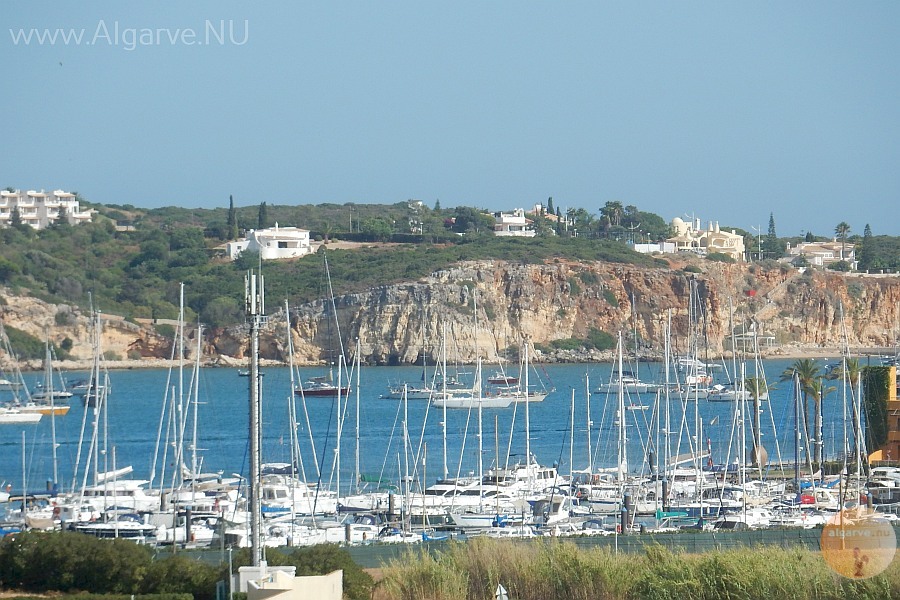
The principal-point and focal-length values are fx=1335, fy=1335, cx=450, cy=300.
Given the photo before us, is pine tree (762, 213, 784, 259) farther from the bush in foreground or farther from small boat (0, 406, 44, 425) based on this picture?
the bush in foreground

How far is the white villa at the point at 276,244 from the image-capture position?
123m

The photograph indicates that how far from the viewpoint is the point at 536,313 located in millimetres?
109375

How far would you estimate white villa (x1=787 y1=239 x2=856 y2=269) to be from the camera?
141512mm

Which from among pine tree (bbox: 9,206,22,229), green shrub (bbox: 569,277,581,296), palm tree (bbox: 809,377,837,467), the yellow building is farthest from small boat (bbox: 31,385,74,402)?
pine tree (bbox: 9,206,22,229)

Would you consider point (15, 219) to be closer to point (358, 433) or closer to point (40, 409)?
point (40, 409)

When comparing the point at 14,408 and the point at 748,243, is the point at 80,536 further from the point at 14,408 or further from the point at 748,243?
the point at 748,243

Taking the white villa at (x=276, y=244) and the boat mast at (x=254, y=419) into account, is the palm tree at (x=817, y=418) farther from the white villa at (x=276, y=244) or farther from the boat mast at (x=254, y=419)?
the white villa at (x=276, y=244)

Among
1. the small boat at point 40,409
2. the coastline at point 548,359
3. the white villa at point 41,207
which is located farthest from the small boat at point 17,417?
the white villa at point 41,207

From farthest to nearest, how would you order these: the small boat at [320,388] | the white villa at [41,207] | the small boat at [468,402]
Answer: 1. the white villa at [41,207]
2. the small boat at [320,388]
3. the small boat at [468,402]


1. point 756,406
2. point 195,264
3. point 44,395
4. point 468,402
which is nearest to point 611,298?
point 195,264

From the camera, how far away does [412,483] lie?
132ft

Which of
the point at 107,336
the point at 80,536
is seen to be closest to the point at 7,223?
the point at 107,336

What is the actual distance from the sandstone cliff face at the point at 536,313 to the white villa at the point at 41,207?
43.3 m

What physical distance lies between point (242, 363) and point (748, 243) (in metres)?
77.6
